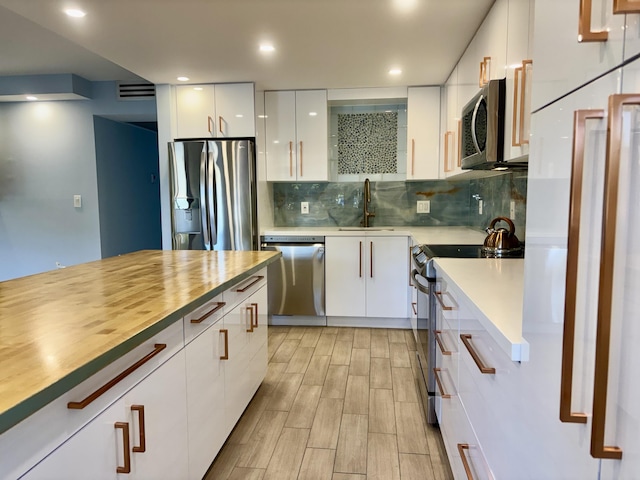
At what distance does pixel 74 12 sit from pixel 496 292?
2.49 metres

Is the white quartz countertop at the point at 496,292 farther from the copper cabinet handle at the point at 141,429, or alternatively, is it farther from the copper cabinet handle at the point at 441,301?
the copper cabinet handle at the point at 141,429

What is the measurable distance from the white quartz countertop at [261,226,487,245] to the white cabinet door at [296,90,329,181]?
0.54 m

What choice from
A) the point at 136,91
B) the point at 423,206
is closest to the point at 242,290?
the point at 423,206

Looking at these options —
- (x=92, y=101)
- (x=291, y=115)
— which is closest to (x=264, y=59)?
(x=291, y=115)

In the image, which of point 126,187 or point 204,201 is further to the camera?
point 126,187

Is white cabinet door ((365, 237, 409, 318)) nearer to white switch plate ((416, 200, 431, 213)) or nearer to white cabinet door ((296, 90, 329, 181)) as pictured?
white switch plate ((416, 200, 431, 213))

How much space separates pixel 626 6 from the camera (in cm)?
51

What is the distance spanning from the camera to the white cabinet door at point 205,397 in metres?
1.49

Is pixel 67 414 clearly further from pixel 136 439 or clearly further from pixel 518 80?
pixel 518 80

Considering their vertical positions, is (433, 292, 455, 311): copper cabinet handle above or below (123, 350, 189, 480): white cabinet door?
above

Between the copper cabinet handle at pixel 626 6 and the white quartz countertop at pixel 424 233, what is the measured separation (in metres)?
2.29

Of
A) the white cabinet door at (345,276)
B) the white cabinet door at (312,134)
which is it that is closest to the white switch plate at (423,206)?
the white cabinet door at (345,276)

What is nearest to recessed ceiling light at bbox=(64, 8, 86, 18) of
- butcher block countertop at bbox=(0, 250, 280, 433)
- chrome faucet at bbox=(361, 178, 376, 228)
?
butcher block countertop at bbox=(0, 250, 280, 433)

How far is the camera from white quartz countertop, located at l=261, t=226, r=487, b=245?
9.62ft
